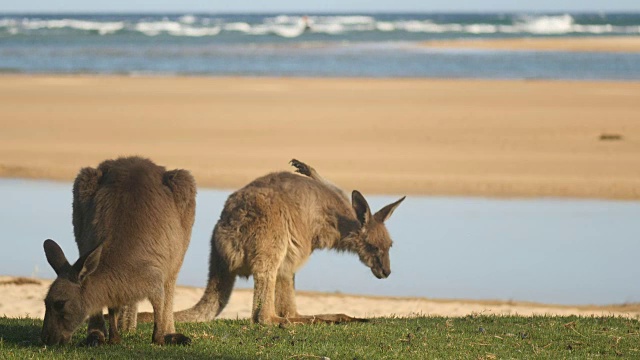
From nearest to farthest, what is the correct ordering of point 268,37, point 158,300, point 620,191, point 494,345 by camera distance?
point 158,300, point 494,345, point 620,191, point 268,37

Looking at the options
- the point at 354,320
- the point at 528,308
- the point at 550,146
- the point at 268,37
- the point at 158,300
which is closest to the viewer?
the point at 158,300

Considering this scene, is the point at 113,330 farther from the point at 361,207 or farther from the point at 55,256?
the point at 361,207

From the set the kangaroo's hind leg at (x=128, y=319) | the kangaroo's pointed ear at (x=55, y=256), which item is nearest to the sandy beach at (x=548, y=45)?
the kangaroo's hind leg at (x=128, y=319)

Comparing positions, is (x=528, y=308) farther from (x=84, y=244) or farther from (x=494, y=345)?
(x=84, y=244)

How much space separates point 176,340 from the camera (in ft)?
20.0

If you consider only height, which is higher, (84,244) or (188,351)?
(84,244)

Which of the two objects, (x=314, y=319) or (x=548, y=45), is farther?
(x=548, y=45)

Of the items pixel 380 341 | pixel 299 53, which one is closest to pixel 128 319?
pixel 380 341

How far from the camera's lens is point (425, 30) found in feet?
243

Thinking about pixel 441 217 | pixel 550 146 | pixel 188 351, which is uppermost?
pixel 550 146

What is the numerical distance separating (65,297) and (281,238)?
5.94 ft

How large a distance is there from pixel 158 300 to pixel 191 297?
3640 millimetres

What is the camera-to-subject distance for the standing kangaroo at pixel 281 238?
7039 millimetres

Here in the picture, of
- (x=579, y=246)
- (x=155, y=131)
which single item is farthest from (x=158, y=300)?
(x=155, y=131)
